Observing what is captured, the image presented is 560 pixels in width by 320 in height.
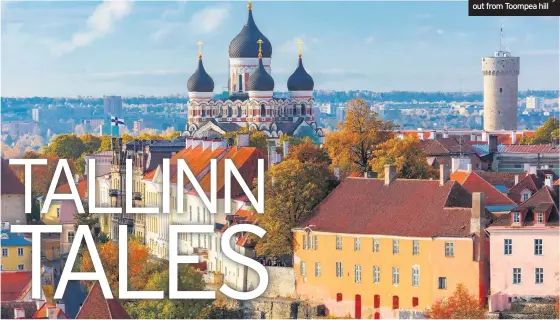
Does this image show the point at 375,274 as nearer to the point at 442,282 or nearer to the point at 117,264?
the point at 442,282

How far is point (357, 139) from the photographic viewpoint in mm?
62969

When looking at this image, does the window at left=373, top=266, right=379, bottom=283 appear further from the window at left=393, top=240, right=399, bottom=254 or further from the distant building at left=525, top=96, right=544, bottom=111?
the distant building at left=525, top=96, right=544, bottom=111

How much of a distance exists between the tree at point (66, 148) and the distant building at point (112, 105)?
7535 cm

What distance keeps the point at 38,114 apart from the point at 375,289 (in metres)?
133

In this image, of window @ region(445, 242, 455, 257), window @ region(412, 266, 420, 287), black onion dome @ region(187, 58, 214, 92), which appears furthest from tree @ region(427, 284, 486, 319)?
black onion dome @ region(187, 58, 214, 92)

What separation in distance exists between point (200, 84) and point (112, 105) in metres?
65.0

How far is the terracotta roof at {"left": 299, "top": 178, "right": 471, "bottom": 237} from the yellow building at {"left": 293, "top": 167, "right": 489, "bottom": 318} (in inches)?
0.9

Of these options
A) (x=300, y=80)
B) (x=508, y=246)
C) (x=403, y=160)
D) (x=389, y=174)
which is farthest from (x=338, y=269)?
(x=300, y=80)

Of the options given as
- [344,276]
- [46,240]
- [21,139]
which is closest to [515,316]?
[344,276]

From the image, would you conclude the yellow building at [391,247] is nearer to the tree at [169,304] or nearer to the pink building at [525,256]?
the pink building at [525,256]

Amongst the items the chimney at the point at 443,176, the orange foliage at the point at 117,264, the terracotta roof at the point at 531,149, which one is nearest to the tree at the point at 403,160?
the chimney at the point at 443,176

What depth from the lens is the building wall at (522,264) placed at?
49062mm

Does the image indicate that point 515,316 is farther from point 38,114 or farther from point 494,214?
point 38,114

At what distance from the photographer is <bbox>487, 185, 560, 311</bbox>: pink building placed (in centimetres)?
4909
